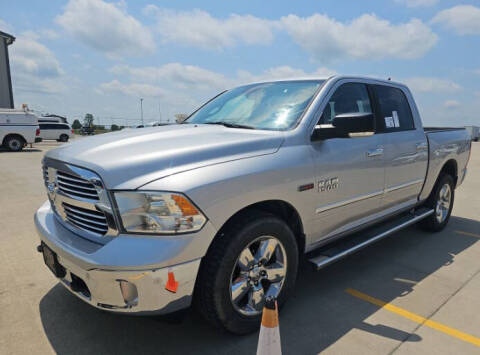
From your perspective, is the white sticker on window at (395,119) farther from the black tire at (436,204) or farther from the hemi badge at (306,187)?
the hemi badge at (306,187)

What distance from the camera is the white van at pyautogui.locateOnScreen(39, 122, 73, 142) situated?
27.6m

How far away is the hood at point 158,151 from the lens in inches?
79.9

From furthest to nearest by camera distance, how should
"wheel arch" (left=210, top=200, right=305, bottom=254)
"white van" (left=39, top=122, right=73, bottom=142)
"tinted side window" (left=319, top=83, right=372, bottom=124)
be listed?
"white van" (left=39, top=122, right=73, bottom=142) → "tinted side window" (left=319, top=83, right=372, bottom=124) → "wheel arch" (left=210, top=200, right=305, bottom=254)

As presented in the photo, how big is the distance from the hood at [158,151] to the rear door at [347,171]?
0.51 metres

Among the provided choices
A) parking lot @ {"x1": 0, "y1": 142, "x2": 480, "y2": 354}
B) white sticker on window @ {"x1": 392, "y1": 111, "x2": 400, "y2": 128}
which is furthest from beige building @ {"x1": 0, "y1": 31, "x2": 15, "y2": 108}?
white sticker on window @ {"x1": 392, "y1": 111, "x2": 400, "y2": 128}

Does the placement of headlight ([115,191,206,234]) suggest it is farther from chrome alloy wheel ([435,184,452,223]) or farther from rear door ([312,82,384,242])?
chrome alloy wheel ([435,184,452,223])

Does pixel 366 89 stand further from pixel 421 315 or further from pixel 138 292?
pixel 138 292

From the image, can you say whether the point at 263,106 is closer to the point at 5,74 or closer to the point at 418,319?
the point at 418,319

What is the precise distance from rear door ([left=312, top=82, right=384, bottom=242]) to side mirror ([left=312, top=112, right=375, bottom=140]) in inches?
2.9

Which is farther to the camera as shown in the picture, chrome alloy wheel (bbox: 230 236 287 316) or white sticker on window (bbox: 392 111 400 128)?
white sticker on window (bbox: 392 111 400 128)

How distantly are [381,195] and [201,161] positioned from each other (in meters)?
2.16

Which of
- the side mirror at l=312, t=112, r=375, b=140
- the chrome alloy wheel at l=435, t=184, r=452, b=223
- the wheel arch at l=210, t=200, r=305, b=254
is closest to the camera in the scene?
the wheel arch at l=210, t=200, r=305, b=254

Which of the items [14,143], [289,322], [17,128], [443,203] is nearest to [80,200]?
[289,322]

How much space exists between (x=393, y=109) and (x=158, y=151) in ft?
9.47
